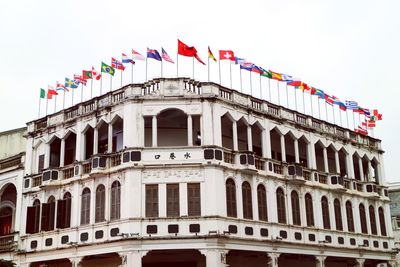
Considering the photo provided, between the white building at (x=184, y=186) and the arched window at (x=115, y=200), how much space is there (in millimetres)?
76

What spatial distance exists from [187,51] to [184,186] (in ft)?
24.5

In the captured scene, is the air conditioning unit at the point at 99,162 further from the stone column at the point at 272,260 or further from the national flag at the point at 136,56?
the stone column at the point at 272,260

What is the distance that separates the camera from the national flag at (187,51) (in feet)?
104

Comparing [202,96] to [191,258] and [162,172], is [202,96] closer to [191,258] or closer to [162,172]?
[162,172]

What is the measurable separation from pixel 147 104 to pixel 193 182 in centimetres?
483

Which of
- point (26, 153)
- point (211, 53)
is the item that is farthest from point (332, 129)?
point (26, 153)

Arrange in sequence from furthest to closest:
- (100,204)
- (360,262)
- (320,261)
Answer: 1. (360,262)
2. (320,261)
3. (100,204)

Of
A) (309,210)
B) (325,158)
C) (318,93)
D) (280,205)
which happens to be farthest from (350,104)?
(280,205)

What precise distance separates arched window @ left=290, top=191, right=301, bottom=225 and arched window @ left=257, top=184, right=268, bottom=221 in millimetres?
2462

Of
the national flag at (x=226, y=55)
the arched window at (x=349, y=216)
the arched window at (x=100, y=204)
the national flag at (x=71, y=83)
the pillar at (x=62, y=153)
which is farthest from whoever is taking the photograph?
the arched window at (x=349, y=216)

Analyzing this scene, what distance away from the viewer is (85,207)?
31.9m

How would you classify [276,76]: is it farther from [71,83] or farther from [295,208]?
[71,83]

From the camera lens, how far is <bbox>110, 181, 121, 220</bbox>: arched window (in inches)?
1184

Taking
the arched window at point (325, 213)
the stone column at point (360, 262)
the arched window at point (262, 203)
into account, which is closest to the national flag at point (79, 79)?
the arched window at point (262, 203)
